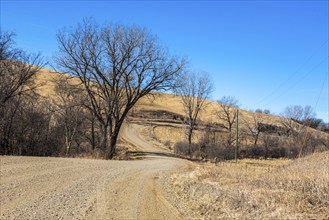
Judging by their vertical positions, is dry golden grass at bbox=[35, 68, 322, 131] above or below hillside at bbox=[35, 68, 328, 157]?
above

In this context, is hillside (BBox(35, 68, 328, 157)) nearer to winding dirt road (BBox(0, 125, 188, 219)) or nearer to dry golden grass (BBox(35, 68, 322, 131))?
dry golden grass (BBox(35, 68, 322, 131))

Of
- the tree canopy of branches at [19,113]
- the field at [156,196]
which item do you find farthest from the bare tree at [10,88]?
the field at [156,196]

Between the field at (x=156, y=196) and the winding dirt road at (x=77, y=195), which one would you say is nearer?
the field at (x=156, y=196)

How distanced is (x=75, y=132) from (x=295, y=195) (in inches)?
1323

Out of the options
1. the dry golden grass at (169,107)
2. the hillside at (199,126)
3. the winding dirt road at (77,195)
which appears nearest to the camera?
the winding dirt road at (77,195)

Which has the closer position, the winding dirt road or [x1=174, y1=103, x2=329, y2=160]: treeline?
the winding dirt road

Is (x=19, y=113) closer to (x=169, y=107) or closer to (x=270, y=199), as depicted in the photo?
(x=270, y=199)

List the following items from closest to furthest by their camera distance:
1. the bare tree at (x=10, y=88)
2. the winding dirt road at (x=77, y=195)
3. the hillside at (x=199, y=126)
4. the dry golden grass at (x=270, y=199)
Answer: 1. the dry golden grass at (x=270, y=199)
2. the winding dirt road at (x=77, y=195)
3. the bare tree at (x=10, y=88)
4. the hillside at (x=199, y=126)

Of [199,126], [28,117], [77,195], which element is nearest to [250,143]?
[199,126]

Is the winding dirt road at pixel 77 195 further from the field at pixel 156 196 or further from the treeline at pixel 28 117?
the treeline at pixel 28 117

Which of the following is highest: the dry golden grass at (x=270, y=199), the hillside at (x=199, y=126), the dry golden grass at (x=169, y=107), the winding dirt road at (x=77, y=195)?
the dry golden grass at (x=169, y=107)

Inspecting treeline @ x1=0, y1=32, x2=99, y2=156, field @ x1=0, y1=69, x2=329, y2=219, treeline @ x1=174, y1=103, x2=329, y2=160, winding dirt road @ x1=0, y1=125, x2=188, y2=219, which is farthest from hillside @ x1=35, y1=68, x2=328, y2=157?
field @ x1=0, y1=69, x2=329, y2=219

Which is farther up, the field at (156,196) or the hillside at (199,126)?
the hillside at (199,126)

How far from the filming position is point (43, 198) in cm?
853
